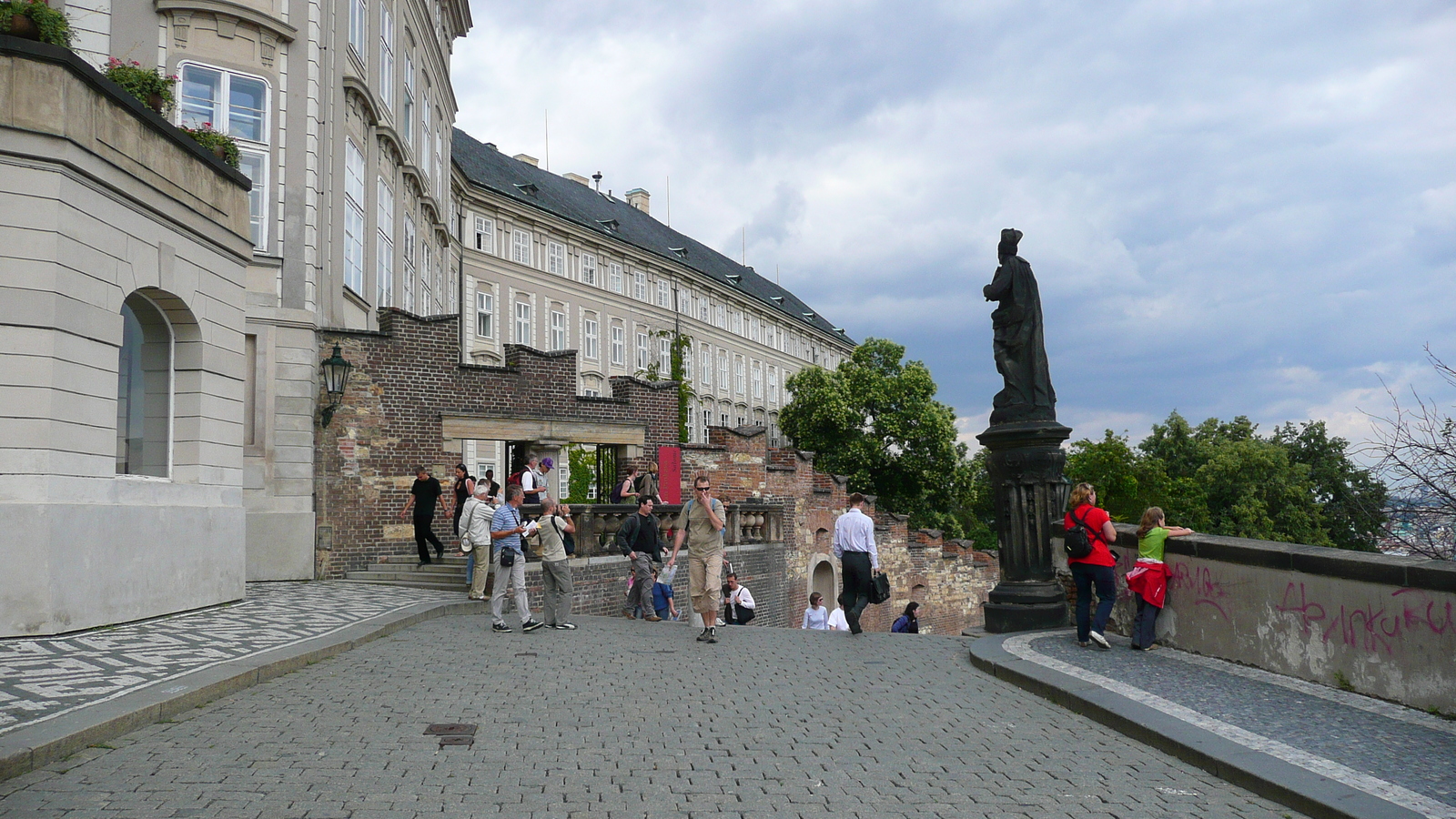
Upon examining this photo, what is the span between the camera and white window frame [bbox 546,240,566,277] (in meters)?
50.1

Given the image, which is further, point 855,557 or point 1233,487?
point 1233,487

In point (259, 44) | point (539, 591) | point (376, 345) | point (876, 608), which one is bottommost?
point (876, 608)

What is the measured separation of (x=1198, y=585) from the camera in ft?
31.5

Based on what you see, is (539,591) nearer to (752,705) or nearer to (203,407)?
(203,407)

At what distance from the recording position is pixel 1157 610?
1005cm

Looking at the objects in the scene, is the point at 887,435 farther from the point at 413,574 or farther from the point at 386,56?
the point at 413,574

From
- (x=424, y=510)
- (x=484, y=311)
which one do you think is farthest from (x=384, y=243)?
(x=484, y=311)

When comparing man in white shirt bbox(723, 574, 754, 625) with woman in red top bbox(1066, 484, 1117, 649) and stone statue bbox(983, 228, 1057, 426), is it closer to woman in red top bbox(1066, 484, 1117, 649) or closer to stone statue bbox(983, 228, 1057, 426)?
stone statue bbox(983, 228, 1057, 426)

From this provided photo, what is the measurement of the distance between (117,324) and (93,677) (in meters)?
5.02

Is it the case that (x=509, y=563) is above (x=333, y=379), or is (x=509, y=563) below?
below

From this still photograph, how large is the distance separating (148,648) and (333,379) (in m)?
9.58

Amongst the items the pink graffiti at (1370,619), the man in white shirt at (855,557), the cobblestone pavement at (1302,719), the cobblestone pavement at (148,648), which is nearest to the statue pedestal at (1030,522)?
the man in white shirt at (855,557)

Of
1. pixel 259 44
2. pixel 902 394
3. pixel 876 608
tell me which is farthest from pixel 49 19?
pixel 902 394

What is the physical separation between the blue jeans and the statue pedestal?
4.85 feet
